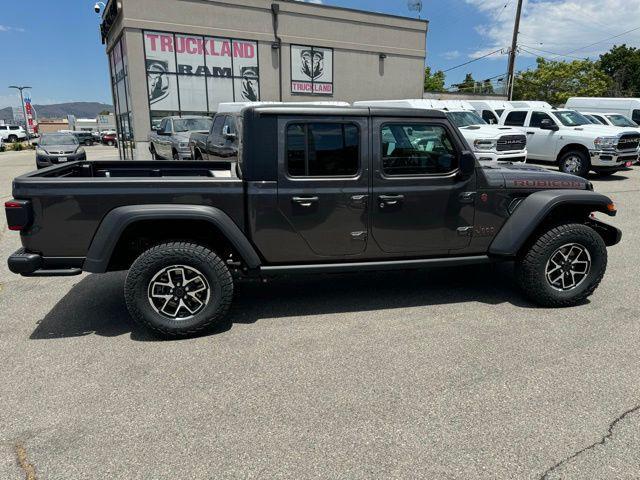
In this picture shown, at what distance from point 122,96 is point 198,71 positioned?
446 cm

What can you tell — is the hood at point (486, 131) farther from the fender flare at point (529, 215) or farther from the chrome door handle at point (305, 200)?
the chrome door handle at point (305, 200)

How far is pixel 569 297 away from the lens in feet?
13.6

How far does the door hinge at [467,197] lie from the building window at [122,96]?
19.4 metres

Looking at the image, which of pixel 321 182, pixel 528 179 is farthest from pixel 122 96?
pixel 528 179

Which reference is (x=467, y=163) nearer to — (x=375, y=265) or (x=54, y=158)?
(x=375, y=265)

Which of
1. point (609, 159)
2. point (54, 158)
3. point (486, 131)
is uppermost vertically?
point (486, 131)

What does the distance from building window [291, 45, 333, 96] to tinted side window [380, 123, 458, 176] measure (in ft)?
67.2

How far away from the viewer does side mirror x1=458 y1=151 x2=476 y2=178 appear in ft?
12.3

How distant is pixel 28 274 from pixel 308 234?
6.97 ft

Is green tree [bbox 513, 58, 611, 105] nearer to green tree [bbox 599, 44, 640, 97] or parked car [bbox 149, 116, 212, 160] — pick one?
green tree [bbox 599, 44, 640, 97]

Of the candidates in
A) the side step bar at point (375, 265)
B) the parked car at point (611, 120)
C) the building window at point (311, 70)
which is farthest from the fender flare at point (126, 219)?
the building window at point (311, 70)

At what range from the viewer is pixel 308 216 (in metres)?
3.62

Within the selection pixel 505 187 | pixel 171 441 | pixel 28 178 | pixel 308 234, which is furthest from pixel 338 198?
pixel 28 178

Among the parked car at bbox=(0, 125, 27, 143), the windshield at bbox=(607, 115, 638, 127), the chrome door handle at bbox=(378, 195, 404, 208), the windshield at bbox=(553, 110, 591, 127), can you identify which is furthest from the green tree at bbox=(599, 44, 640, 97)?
the parked car at bbox=(0, 125, 27, 143)
